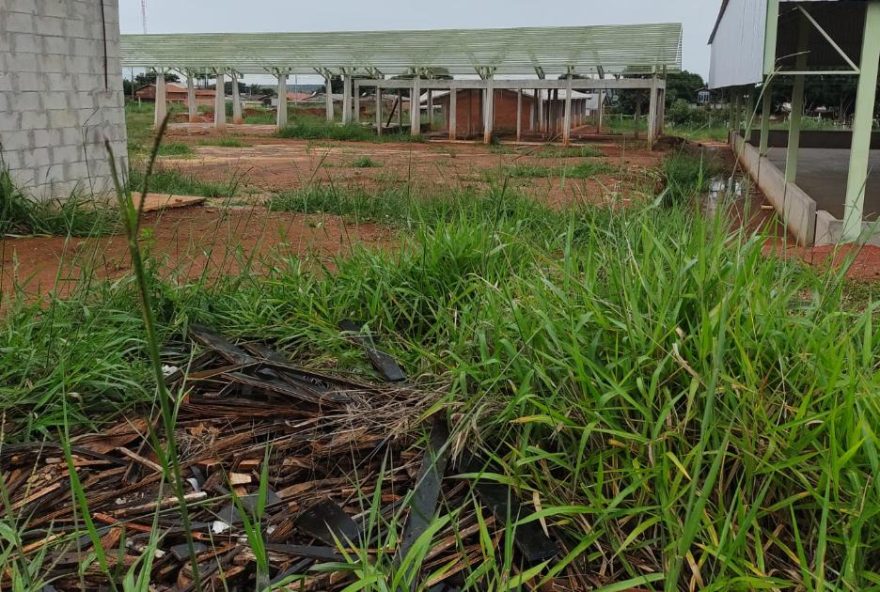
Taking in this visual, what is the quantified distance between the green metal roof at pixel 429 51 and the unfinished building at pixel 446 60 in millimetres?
45

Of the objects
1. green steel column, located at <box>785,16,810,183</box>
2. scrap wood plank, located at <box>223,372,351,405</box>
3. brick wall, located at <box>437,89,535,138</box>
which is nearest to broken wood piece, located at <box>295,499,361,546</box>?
scrap wood plank, located at <box>223,372,351,405</box>

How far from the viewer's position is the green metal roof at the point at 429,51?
31953 mm

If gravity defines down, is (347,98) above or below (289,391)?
above

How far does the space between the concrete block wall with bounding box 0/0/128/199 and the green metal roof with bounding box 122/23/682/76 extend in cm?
2332

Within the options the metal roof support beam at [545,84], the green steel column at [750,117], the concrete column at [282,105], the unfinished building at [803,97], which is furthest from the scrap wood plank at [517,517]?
the concrete column at [282,105]

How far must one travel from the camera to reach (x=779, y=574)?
2.28 metres

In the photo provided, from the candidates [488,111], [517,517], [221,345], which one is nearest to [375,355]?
[221,345]

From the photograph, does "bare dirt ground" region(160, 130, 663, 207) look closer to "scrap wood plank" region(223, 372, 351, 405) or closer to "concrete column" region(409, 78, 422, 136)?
"concrete column" region(409, 78, 422, 136)

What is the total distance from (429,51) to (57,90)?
2686 cm

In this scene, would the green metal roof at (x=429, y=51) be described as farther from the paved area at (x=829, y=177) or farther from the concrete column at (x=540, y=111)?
the paved area at (x=829, y=177)

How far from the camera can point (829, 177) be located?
61.4 feet

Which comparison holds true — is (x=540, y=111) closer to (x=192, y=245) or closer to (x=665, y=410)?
(x=192, y=245)

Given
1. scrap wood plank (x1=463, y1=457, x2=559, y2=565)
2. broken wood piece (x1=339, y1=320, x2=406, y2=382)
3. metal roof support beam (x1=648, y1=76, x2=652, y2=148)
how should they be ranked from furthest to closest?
metal roof support beam (x1=648, y1=76, x2=652, y2=148)
broken wood piece (x1=339, y1=320, x2=406, y2=382)
scrap wood plank (x1=463, y1=457, x2=559, y2=565)

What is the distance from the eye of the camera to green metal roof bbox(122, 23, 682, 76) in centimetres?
3195
